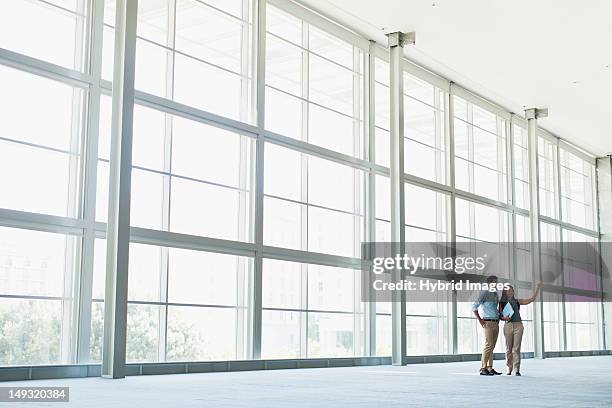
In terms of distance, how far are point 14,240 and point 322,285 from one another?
1050cm

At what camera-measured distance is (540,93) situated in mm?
32344

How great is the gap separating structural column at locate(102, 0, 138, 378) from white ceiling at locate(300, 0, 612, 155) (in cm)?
867

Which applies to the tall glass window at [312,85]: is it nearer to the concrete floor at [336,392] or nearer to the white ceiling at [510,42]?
the white ceiling at [510,42]

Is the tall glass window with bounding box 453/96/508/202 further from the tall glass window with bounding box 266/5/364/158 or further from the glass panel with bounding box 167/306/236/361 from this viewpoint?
the glass panel with bounding box 167/306/236/361

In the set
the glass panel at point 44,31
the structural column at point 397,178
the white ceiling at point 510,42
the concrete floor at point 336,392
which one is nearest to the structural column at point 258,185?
the white ceiling at point 510,42

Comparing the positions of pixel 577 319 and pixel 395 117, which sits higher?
pixel 395 117

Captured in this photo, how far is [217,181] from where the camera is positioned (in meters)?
20.9

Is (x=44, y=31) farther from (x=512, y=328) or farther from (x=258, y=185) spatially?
(x=512, y=328)

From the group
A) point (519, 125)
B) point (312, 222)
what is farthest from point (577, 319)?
point (312, 222)

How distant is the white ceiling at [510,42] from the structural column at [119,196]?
8.67m

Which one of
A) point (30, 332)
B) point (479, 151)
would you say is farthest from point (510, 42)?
point (30, 332)

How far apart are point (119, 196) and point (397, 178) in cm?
1115

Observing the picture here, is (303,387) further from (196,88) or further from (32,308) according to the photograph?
(196,88)

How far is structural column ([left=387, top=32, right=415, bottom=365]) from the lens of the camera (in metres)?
24.2
